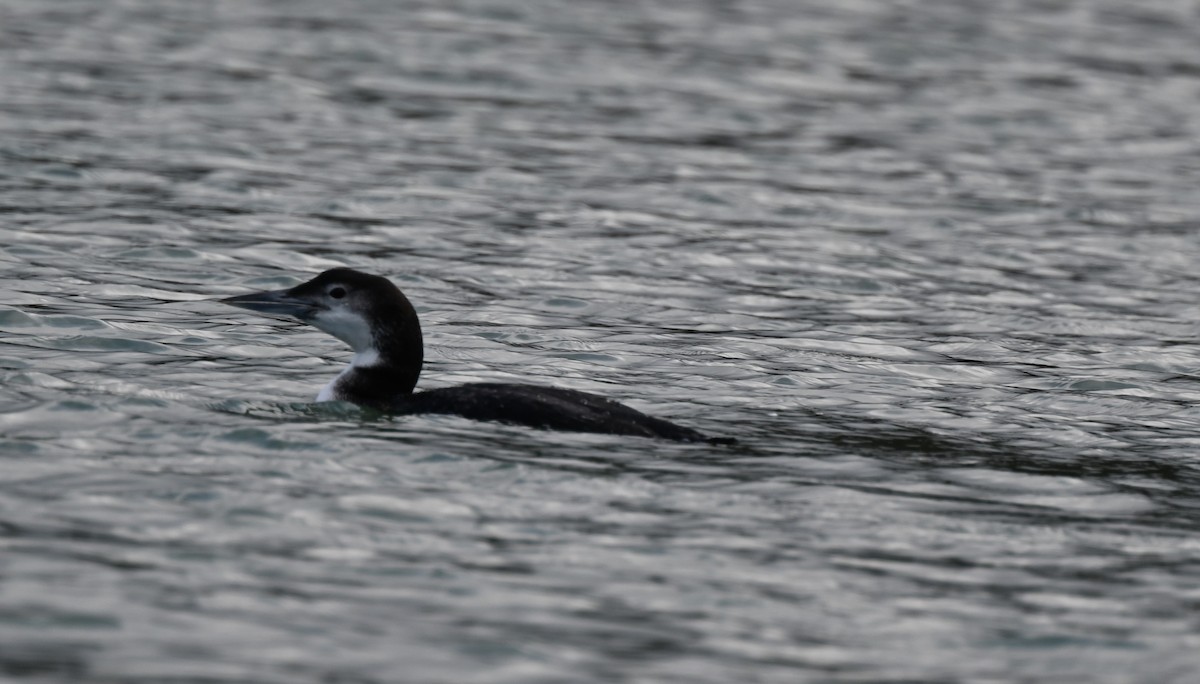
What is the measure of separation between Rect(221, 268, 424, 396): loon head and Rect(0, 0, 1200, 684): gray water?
423 millimetres

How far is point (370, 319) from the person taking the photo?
9.70 m

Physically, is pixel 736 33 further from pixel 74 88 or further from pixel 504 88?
pixel 74 88

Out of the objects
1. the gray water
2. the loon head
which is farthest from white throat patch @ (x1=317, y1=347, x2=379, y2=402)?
the gray water

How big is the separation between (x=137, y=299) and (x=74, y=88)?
23.8 ft

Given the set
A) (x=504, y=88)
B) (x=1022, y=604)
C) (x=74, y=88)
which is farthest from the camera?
(x=504, y=88)

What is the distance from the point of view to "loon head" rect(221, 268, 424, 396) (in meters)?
9.62

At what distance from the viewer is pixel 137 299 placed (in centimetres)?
1198

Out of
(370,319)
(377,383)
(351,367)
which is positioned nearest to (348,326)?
(370,319)

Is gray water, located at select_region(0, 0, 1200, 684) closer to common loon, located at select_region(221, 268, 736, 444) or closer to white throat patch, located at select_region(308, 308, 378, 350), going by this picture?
common loon, located at select_region(221, 268, 736, 444)

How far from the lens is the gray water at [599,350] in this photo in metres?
6.68

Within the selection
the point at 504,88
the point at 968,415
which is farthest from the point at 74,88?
the point at 968,415

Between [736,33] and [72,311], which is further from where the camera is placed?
[736,33]

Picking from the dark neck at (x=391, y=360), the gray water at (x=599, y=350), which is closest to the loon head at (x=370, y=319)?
the dark neck at (x=391, y=360)

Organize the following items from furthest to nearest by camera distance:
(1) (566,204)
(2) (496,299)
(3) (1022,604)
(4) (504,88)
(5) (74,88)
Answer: (4) (504,88) < (5) (74,88) < (1) (566,204) < (2) (496,299) < (3) (1022,604)
